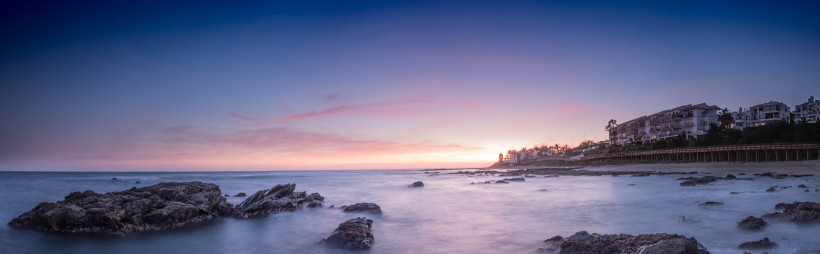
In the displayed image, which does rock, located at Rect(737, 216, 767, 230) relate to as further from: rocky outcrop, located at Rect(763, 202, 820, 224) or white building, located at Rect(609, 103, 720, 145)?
white building, located at Rect(609, 103, 720, 145)

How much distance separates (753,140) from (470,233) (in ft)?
210

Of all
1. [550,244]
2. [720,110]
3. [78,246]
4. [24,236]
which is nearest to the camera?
[550,244]

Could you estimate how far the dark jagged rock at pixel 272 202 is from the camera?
56.0ft

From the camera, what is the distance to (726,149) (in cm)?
5241

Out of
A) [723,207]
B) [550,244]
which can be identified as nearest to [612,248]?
[550,244]

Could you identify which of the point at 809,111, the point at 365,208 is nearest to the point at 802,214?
the point at 365,208

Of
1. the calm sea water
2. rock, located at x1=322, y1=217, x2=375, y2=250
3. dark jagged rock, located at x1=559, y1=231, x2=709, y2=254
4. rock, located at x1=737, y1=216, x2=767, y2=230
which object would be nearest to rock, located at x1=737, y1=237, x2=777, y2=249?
the calm sea water

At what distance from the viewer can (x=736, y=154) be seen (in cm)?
5384

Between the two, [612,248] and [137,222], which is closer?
[612,248]

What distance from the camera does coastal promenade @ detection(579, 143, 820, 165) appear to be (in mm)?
46209

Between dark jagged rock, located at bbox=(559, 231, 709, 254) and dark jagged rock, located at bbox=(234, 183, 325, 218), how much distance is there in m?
12.5

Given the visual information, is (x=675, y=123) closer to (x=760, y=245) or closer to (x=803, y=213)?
(x=803, y=213)

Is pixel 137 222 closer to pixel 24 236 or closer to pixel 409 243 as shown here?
pixel 24 236

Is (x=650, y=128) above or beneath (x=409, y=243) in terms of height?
above
